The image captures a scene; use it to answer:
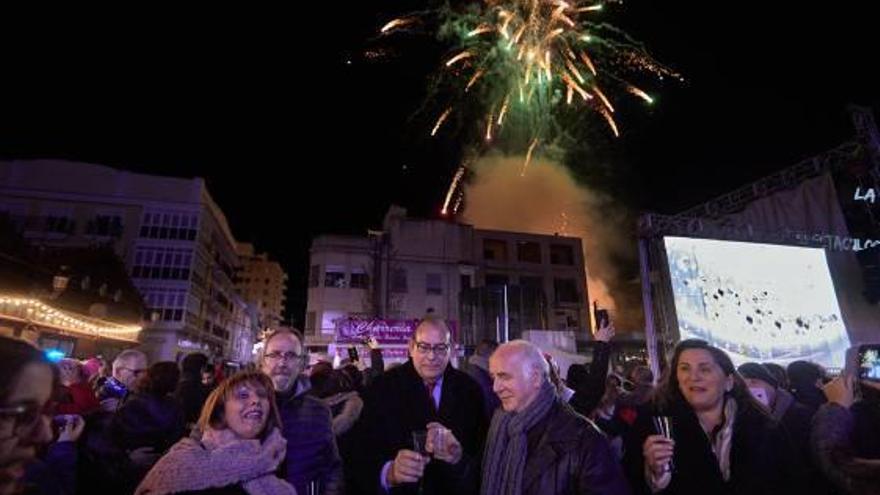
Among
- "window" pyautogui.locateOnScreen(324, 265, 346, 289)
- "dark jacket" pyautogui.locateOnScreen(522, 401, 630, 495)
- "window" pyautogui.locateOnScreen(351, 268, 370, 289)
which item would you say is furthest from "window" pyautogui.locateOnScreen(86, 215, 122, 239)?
"dark jacket" pyautogui.locateOnScreen(522, 401, 630, 495)

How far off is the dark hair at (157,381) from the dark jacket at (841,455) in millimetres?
5263

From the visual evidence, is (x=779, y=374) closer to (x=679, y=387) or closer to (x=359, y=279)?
(x=679, y=387)

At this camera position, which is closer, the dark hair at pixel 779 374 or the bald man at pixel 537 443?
the bald man at pixel 537 443

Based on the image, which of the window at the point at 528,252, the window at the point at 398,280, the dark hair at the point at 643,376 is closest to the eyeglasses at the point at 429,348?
the dark hair at the point at 643,376

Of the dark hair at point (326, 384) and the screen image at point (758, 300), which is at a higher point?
the screen image at point (758, 300)

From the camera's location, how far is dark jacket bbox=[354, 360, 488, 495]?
133 inches

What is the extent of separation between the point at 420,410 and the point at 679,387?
1.81 meters

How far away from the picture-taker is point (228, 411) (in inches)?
115

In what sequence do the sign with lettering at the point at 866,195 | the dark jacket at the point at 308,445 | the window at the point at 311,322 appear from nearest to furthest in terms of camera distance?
the dark jacket at the point at 308,445 → the sign with lettering at the point at 866,195 → the window at the point at 311,322

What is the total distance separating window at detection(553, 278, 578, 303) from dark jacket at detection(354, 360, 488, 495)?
3758 cm

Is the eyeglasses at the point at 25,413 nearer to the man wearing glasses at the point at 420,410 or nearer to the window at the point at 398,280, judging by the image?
the man wearing glasses at the point at 420,410

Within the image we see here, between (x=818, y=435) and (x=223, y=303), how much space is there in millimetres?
60764

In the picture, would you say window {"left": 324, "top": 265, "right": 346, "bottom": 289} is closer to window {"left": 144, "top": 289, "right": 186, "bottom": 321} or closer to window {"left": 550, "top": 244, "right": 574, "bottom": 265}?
window {"left": 144, "top": 289, "right": 186, "bottom": 321}

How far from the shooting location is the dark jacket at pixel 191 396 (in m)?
5.89
